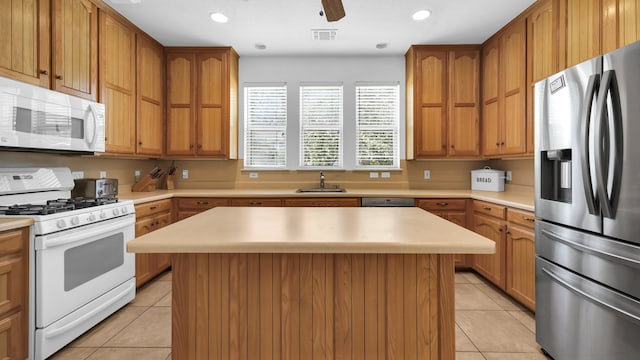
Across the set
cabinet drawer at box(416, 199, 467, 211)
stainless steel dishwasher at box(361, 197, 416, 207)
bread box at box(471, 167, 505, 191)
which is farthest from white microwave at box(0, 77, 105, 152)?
bread box at box(471, 167, 505, 191)

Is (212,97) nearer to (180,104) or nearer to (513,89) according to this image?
(180,104)

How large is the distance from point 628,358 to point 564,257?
0.52 m

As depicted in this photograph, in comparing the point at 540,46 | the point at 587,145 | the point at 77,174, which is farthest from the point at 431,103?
the point at 77,174

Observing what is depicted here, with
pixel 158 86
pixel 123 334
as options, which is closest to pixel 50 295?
pixel 123 334

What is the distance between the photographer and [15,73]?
204cm

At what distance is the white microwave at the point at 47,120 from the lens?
1.93m

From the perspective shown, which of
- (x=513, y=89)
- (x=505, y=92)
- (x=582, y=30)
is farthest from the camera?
(x=505, y=92)

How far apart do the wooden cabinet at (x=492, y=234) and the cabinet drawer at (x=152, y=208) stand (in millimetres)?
3392

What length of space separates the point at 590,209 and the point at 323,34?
293cm

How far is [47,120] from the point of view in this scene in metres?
2.19

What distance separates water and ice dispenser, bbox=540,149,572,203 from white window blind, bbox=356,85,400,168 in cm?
225

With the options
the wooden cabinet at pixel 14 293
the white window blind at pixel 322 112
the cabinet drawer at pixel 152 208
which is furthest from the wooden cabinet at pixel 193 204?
the wooden cabinet at pixel 14 293

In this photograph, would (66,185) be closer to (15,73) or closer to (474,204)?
(15,73)

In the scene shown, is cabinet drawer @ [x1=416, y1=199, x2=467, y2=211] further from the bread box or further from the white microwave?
the white microwave
